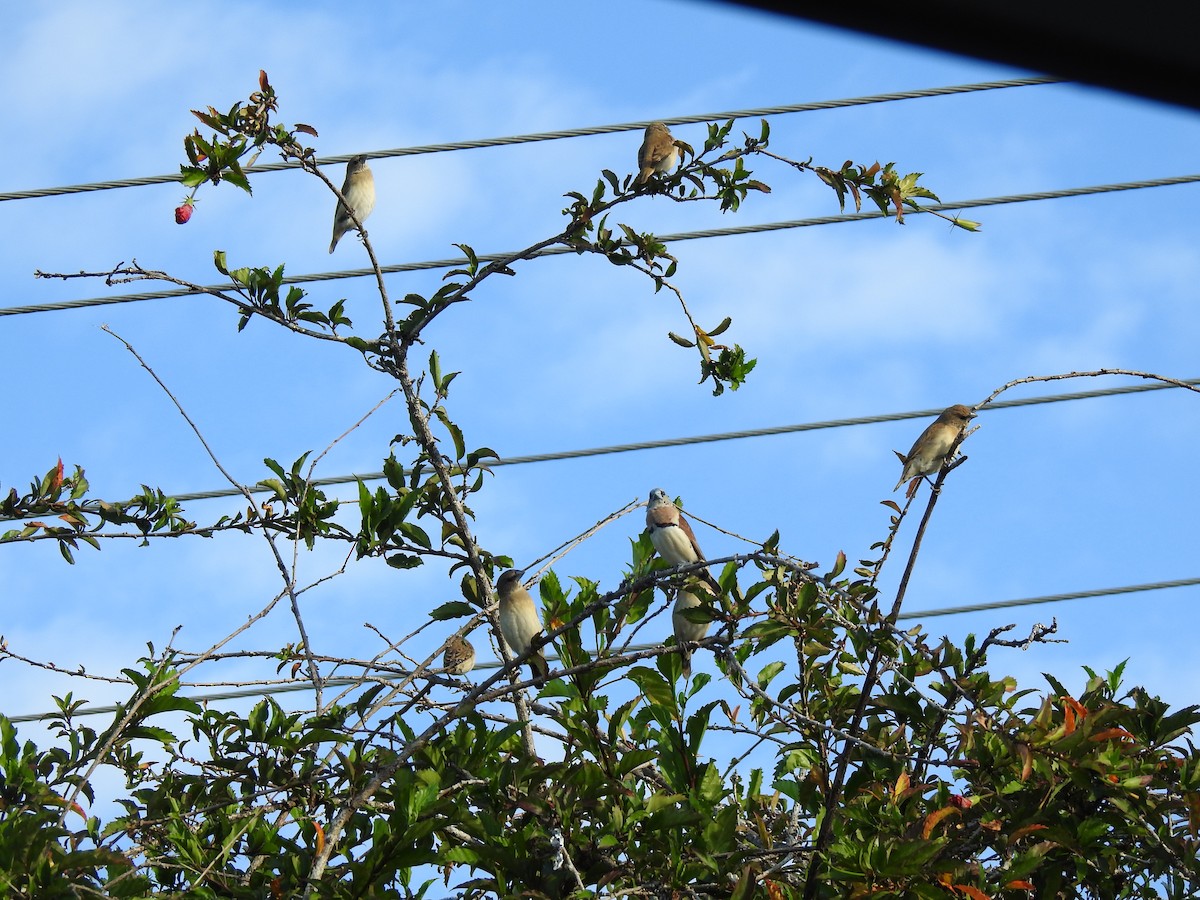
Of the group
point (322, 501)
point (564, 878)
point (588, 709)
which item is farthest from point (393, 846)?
point (322, 501)

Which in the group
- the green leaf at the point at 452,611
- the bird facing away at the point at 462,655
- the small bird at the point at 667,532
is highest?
the small bird at the point at 667,532

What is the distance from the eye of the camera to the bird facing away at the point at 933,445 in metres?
6.38

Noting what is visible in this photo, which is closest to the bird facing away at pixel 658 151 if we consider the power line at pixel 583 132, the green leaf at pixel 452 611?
the power line at pixel 583 132

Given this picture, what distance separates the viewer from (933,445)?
638 cm

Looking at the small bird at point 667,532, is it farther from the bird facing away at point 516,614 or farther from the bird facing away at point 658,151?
the bird facing away at point 658,151

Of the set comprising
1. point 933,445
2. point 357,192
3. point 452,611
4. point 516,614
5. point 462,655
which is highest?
point 357,192

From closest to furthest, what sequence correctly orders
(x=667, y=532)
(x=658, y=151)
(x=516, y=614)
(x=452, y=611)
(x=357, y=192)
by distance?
(x=452, y=611) → (x=516, y=614) → (x=667, y=532) → (x=658, y=151) → (x=357, y=192)

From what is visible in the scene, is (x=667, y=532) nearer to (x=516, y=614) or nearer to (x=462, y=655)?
(x=516, y=614)

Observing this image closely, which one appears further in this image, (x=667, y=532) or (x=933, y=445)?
(x=933, y=445)

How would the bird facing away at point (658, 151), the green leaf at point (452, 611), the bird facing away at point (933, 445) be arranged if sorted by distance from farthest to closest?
the bird facing away at point (658, 151) < the bird facing away at point (933, 445) < the green leaf at point (452, 611)

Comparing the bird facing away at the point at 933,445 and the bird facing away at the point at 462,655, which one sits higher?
the bird facing away at the point at 933,445

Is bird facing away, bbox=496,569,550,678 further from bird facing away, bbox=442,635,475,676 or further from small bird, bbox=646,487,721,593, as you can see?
small bird, bbox=646,487,721,593

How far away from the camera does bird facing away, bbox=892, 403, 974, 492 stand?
6375 mm

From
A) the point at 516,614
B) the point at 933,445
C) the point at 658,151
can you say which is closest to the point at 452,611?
the point at 516,614
